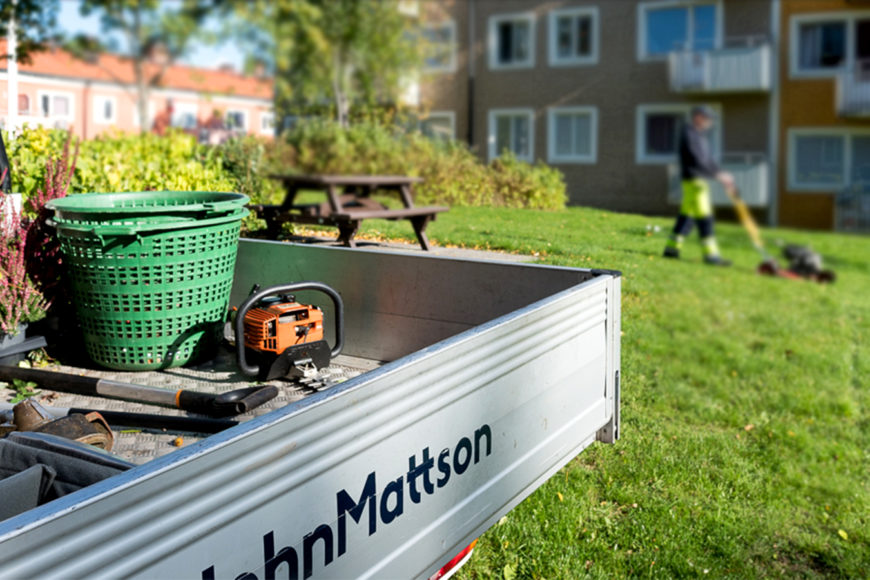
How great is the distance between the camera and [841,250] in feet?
19.3

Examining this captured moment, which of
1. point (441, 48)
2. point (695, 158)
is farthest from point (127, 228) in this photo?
point (441, 48)

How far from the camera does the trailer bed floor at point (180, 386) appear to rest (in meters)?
2.56

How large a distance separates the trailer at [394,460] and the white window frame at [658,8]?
251 centimetres

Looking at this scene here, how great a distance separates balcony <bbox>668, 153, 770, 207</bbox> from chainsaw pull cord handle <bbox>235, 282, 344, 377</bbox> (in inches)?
71.2

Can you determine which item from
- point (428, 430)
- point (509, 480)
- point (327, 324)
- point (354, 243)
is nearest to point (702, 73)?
point (354, 243)

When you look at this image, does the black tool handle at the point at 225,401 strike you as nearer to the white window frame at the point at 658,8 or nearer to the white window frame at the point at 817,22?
the white window frame at the point at 658,8

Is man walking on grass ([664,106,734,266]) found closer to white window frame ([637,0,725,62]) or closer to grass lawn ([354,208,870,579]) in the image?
grass lawn ([354,208,870,579])

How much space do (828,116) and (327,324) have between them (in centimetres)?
267

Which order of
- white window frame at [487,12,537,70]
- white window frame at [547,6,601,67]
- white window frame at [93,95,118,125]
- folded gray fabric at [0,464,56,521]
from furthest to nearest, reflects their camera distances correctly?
white window frame at [93,95,118,125]
white window frame at [487,12,537,70]
white window frame at [547,6,601,67]
folded gray fabric at [0,464,56,521]

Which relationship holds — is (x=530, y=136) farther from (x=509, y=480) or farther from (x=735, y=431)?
(x=509, y=480)

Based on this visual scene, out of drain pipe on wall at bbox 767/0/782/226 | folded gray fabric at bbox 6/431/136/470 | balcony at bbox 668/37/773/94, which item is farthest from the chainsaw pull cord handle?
balcony at bbox 668/37/773/94

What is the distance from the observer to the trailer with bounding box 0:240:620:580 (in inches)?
43.4

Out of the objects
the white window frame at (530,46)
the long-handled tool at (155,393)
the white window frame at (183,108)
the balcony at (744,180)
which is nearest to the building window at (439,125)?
the white window frame at (530,46)

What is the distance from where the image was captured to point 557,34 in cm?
557
